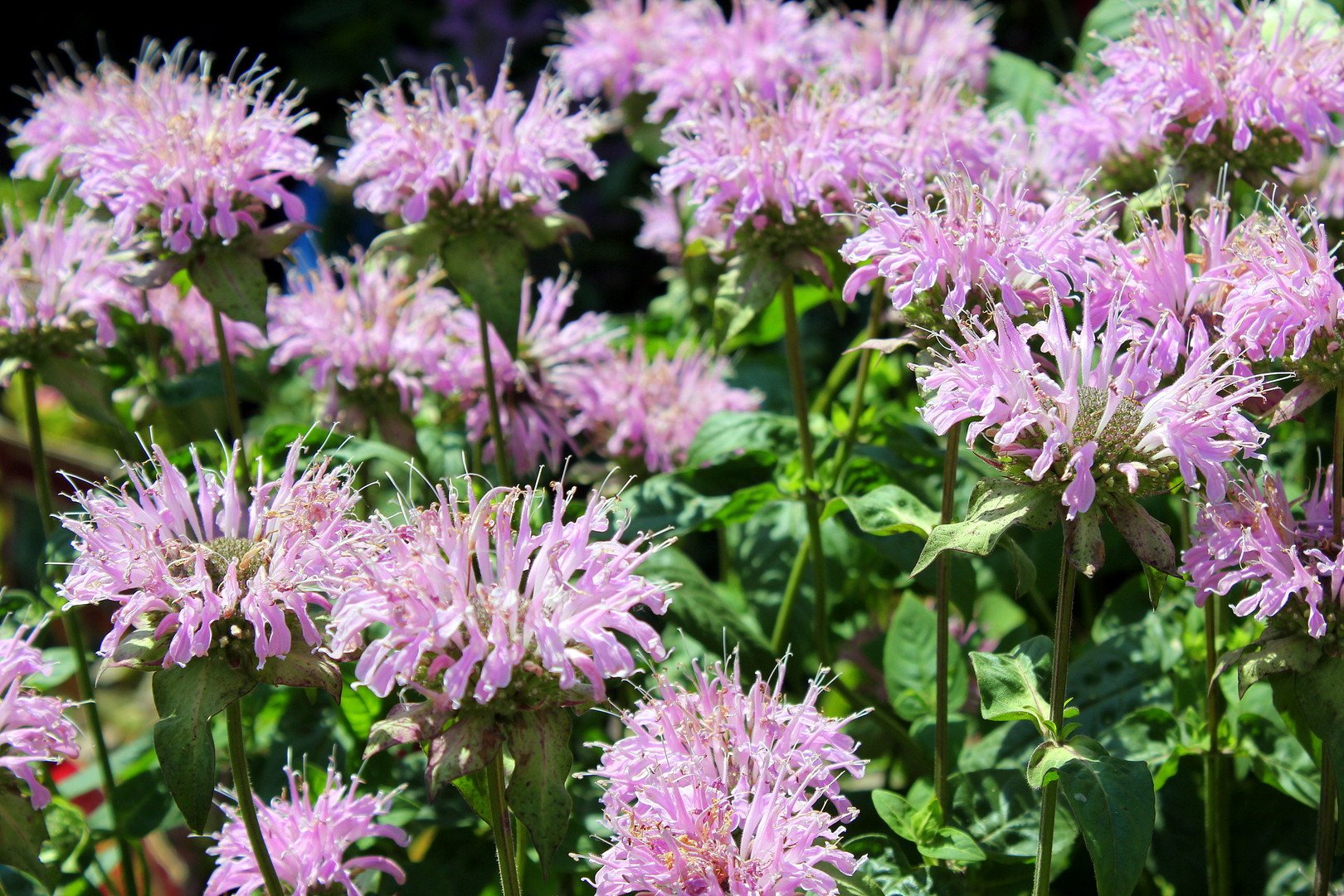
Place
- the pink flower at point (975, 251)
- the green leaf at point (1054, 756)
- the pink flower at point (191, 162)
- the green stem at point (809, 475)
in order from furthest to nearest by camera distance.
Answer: the green stem at point (809, 475) → the pink flower at point (191, 162) → the pink flower at point (975, 251) → the green leaf at point (1054, 756)

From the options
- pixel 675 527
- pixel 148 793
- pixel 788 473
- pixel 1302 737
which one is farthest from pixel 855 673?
pixel 148 793

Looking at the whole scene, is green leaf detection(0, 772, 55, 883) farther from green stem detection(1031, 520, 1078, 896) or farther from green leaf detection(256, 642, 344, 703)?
green stem detection(1031, 520, 1078, 896)

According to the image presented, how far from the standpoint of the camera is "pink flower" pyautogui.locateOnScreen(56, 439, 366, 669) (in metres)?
1.00

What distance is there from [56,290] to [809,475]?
950 mm

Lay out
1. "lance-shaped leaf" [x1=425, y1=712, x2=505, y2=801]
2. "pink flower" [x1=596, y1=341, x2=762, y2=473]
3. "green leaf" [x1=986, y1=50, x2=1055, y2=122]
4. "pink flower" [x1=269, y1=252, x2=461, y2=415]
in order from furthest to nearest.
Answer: "green leaf" [x1=986, y1=50, x2=1055, y2=122] → "pink flower" [x1=596, y1=341, x2=762, y2=473] → "pink flower" [x1=269, y1=252, x2=461, y2=415] → "lance-shaped leaf" [x1=425, y1=712, x2=505, y2=801]

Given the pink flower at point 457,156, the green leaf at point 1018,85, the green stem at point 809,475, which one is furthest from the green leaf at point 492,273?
the green leaf at point 1018,85

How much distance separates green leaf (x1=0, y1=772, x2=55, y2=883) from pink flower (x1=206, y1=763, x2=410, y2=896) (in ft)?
0.46

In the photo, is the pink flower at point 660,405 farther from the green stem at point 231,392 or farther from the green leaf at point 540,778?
the green leaf at point 540,778

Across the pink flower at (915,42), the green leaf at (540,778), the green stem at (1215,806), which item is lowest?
the green stem at (1215,806)

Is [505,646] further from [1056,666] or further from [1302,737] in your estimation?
[1302,737]

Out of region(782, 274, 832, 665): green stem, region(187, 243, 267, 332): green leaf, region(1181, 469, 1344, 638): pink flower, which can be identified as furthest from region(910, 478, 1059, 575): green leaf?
region(187, 243, 267, 332): green leaf

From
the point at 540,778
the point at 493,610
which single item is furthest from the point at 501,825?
the point at 493,610

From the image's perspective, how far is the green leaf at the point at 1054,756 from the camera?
1013 mm

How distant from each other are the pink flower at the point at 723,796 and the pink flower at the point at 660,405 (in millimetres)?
708
